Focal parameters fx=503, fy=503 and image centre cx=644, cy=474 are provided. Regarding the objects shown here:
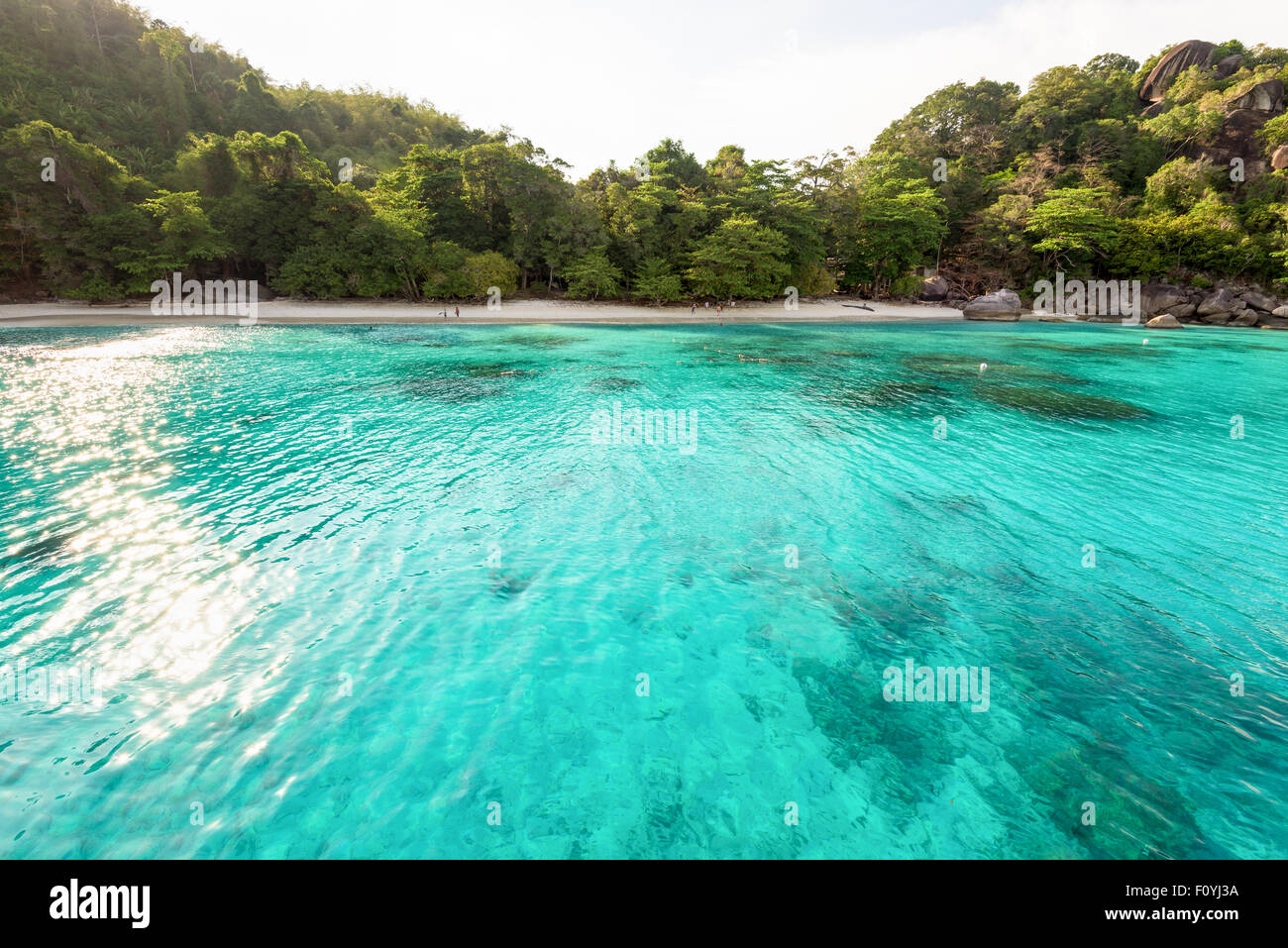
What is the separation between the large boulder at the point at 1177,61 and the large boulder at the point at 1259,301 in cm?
3335

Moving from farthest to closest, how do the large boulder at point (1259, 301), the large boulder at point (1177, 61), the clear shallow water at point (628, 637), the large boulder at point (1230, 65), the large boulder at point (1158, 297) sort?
the large boulder at point (1177, 61), the large boulder at point (1230, 65), the large boulder at point (1158, 297), the large boulder at point (1259, 301), the clear shallow water at point (628, 637)

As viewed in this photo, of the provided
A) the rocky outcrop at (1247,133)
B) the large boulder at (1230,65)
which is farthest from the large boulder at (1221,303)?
the large boulder at (1230,65)

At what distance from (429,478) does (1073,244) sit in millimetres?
60088

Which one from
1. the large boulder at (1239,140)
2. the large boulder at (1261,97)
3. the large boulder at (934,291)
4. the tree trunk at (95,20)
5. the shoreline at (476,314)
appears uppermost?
the tree trunk at (95,20)

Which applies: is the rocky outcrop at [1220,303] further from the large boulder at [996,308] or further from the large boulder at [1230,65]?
the large boulder at [1230,65]

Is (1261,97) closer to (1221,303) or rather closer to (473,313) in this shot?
(1221,303)

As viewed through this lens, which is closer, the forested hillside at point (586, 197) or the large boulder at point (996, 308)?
the forested hillside at point (586, 197)

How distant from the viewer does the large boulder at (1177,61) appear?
61.4m

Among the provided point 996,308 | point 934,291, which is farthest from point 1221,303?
point 934,291

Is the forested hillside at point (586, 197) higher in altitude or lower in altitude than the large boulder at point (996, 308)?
higher

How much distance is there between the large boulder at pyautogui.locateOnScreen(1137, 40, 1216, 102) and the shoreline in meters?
45.5
